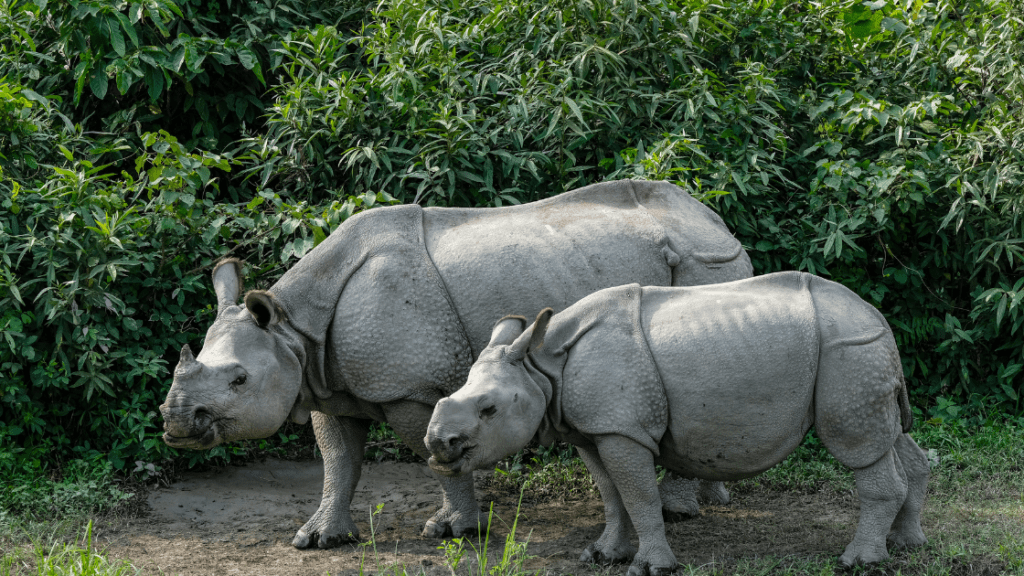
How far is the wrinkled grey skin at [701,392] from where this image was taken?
15.2 ft

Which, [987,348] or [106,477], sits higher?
[106,477]

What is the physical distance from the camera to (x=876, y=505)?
15.6 ft

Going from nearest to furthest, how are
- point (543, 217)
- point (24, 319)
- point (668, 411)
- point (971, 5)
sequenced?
point (668, 411) < point (543, 217) < point (24, 319) < point (971, 5)

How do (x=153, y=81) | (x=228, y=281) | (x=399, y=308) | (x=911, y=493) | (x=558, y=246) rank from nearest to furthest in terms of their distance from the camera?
1. (x=911, y=493)
2. (x=399, y=308)
3. (x=228, y=281)
4. (x=558, y=246)
5. (x=153, y=81)

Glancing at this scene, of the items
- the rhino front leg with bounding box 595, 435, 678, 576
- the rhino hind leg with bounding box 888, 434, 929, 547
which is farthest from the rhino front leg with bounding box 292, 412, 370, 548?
the rhino hind leg with bounding box 888, 434, 929, 547

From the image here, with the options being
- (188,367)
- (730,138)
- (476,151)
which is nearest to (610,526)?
(188,367)

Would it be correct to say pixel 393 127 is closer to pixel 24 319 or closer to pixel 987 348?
pixel 24 319

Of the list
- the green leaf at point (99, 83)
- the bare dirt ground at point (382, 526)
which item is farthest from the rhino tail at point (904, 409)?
the green leaf at point (99, 83)

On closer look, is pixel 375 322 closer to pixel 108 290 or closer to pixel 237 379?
pixel 237 379

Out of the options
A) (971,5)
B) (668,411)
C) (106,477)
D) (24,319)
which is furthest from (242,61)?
(971,5)

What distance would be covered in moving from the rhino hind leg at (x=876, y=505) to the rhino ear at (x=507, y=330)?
1694mm

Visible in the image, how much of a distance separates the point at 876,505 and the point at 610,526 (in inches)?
48.9

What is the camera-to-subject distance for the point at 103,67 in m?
7.54

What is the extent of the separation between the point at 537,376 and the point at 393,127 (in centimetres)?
325
